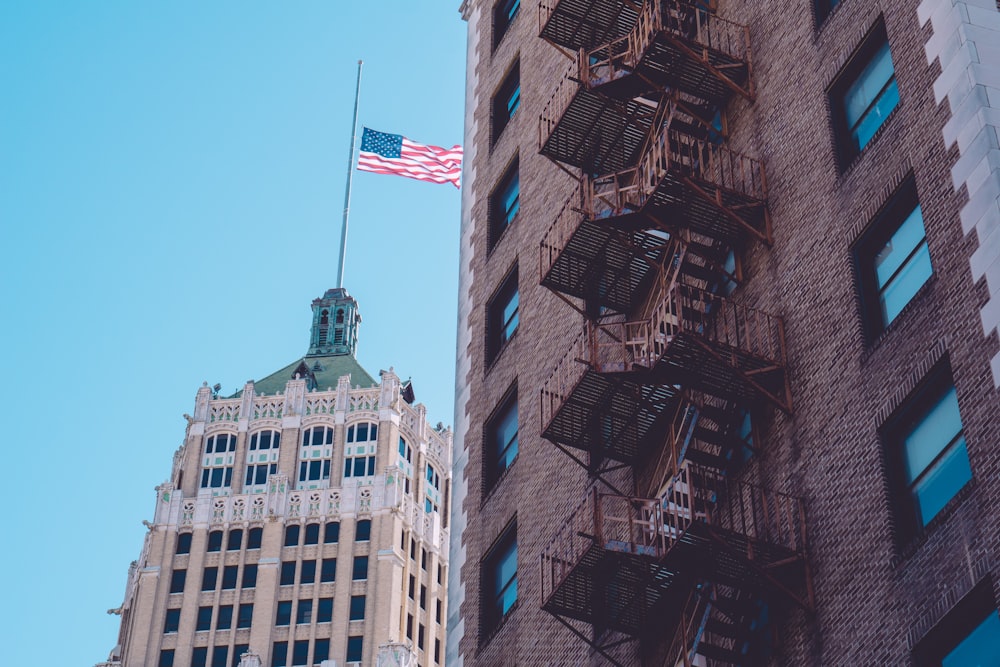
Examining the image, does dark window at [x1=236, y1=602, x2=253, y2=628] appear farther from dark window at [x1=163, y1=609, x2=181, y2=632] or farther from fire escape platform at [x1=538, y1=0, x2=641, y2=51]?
fire escape platform at [x1=538, y1=0, x2=641, y2=51]

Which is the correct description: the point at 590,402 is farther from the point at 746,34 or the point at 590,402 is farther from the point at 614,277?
→ the point at 746,34

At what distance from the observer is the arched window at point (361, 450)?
4616 inches

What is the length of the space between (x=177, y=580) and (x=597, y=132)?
286 feet

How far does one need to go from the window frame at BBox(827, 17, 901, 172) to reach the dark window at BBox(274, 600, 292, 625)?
86863 millimetres

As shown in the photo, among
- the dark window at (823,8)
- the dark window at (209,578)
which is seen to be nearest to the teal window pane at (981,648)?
the dark window at (823,8)

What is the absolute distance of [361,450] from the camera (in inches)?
4646

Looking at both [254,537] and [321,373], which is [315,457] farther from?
[321,373]

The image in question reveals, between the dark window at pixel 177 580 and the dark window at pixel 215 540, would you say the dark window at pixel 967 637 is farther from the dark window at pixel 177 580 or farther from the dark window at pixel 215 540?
the dark window at pixel 215 540

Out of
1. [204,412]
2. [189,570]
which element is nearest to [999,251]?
[189,570]

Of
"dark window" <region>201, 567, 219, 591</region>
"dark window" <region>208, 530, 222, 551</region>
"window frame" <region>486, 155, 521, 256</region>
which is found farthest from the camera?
"dark window" <region>208, 530, 222, 551</region>

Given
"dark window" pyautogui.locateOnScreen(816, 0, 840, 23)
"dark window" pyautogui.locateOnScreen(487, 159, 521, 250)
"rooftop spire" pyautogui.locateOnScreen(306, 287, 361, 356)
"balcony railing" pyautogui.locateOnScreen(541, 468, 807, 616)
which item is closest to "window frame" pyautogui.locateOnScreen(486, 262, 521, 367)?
"dark window" pyautogui.locateOnScreen(487, 159, 521, 250)

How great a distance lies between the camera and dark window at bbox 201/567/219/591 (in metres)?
112

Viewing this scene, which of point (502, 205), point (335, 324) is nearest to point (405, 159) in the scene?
point (502, 205)

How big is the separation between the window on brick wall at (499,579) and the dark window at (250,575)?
79.6m
